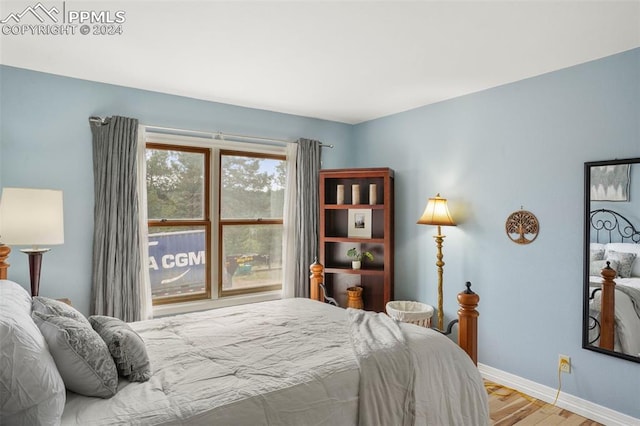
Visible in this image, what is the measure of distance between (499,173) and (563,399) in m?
1.82

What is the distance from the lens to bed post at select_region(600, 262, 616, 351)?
8.68ft

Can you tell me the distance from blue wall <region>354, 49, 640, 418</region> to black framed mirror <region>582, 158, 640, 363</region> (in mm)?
76

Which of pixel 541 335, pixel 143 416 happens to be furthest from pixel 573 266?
pixel 143 416

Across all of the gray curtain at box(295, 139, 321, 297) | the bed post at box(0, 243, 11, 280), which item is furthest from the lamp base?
the gray curtain at box(295, 139, 321, 297)

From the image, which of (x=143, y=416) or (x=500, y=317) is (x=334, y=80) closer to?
(x=500, y=317)

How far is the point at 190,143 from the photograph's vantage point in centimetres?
366

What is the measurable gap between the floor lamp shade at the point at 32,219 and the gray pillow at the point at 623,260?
372 centimetres

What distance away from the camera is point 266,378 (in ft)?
5.54

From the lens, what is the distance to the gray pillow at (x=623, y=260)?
101 inches

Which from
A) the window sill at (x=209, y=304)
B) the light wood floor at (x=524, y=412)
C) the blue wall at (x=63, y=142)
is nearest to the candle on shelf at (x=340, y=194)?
the window sill at (x=209, y=304)

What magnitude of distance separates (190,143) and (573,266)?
11.1 ft

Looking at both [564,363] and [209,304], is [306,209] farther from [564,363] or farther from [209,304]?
[564,363]

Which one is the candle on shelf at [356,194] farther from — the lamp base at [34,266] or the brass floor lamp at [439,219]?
the lamp base at [34,266]

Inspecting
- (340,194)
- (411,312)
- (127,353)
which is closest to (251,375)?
(127,353)
